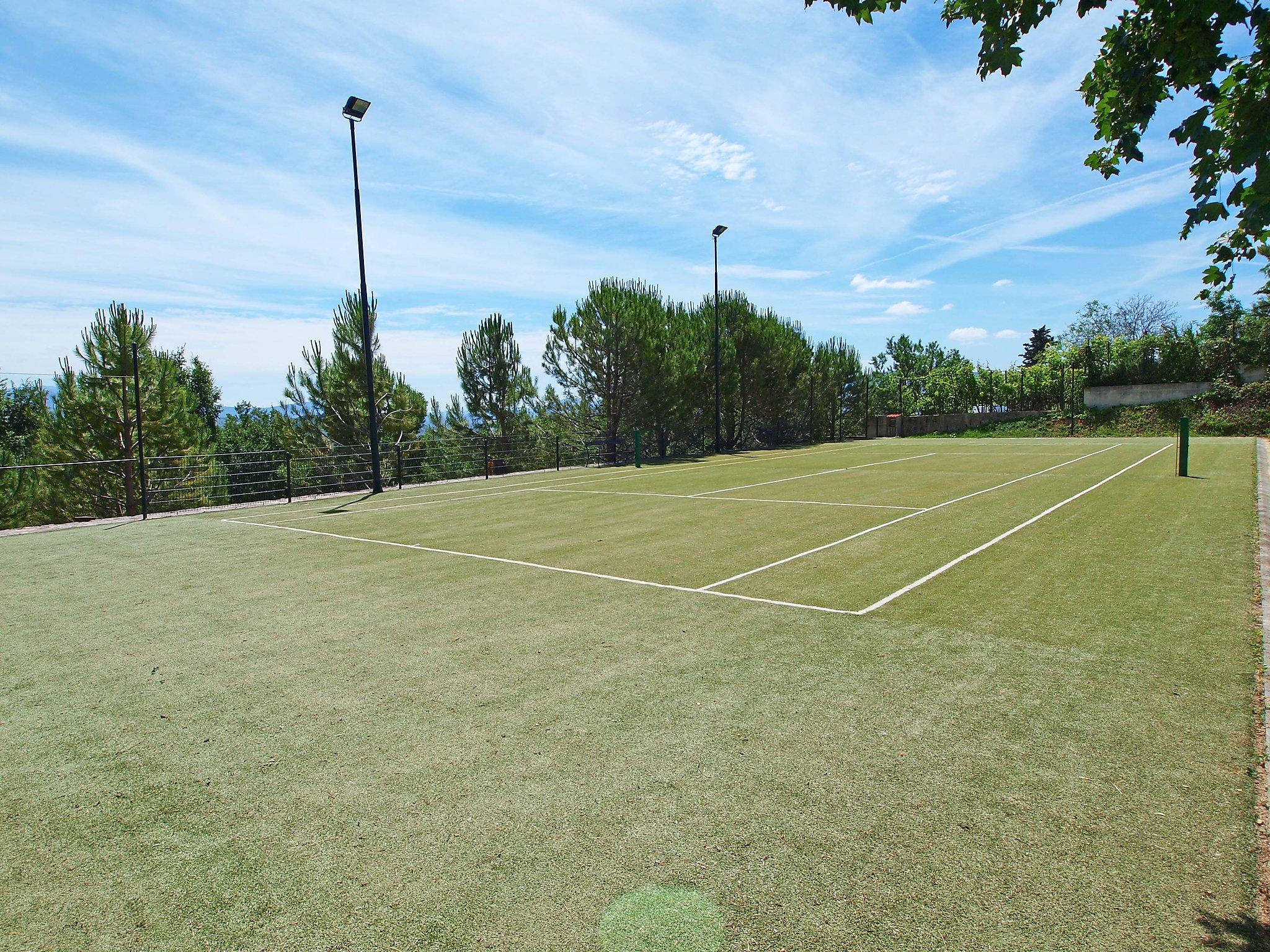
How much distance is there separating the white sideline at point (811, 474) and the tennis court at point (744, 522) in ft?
0.38

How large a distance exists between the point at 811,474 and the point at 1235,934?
18.5 m

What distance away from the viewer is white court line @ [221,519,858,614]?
250 inches

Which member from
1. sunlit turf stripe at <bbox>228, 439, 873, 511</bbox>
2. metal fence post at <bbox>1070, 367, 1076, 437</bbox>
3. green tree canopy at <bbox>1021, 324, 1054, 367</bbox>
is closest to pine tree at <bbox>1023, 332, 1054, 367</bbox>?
green tree canopy at <bbox>1021, 324, 1054, 367</bbox>

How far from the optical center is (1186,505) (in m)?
11.9

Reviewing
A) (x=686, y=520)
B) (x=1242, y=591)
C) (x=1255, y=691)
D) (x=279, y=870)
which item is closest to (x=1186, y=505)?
(x=1242, y=591)

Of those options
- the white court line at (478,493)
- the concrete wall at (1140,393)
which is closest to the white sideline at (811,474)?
the white court line at (478,493)

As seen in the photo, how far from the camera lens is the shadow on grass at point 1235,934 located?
2.21 meters

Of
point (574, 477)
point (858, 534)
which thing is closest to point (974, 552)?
point (858, 534)

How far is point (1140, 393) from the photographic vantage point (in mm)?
49469

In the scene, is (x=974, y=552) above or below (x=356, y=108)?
below

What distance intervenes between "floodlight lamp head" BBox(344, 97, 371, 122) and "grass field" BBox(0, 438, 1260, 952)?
1178 cm

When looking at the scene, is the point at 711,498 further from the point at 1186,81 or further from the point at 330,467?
the point at 330,467

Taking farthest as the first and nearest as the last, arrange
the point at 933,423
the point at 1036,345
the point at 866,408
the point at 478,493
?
the point at 1036,345 < the point at 933,423 < the point at 866,408 < the point at 478,493

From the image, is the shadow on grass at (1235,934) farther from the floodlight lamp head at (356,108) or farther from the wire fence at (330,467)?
the floodlight lamp head at (356,108)
